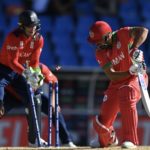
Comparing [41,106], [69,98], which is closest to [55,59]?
[69,98]

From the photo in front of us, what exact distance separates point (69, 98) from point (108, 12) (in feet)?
9.95

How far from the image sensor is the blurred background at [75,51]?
47.0 ft

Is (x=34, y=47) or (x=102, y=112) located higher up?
(x=34, y=47)

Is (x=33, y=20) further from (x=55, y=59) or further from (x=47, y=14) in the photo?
(x=47, y=14)

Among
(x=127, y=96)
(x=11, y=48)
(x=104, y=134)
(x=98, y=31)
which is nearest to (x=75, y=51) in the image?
(x=11, y=48)

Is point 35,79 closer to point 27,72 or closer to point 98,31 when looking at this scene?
point 27,72

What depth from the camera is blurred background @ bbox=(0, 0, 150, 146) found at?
1431cm

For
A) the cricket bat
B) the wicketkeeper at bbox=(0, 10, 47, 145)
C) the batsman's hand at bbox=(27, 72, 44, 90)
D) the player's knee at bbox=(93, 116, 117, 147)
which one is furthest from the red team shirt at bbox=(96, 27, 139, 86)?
the wicketkeeper at bbox=(0, 10, 47, 145)

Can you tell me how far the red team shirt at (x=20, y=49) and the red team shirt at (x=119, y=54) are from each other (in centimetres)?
102

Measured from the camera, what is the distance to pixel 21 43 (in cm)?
1052

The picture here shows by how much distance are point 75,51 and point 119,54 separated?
20.0 ft

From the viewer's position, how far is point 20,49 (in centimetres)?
1057

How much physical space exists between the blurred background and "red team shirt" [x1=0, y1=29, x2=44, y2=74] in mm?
3239

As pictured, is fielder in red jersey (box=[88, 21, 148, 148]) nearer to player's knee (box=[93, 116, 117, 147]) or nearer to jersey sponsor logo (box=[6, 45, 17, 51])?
player's knee (box=[93, 116, 117, 147])
